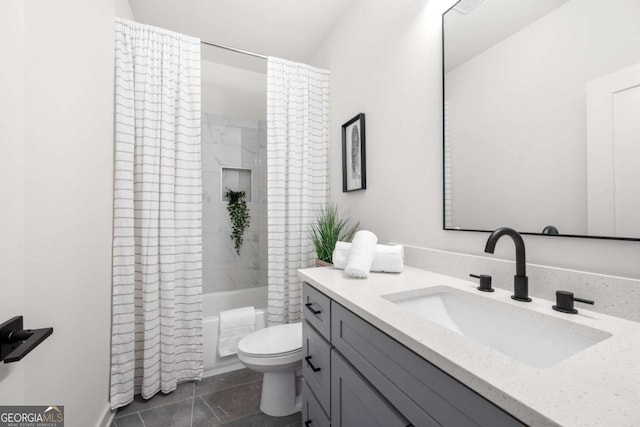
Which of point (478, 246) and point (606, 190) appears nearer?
point (606, 190)

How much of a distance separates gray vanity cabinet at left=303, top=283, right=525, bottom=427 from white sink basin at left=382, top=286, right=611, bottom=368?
0.73 ft

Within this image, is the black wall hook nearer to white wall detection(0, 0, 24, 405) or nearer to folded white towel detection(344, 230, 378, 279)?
white wall detection(0, 0, 24, 405)

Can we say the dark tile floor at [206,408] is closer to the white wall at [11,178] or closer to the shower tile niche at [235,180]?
the white wall at [11,178]

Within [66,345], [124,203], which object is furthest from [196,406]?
[124,203]

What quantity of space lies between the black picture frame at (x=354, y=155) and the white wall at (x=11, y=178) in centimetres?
156

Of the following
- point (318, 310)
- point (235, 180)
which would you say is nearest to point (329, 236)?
point (318, 310)

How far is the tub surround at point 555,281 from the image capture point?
2.31ft

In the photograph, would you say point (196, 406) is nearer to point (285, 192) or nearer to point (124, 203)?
point (124, 203)

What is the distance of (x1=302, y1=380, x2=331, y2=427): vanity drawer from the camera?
1083mm

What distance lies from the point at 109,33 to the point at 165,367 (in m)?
2.07

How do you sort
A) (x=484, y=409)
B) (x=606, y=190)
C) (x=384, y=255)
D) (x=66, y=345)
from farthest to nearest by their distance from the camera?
(x=384, y=255) → (x=66, y=345) → (x=606, y=190) → (x=484, y=409)

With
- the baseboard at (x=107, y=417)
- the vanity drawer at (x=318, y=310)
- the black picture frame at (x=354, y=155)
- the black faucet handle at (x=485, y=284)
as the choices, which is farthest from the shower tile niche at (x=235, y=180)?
the black faucet handle at (x=485, y=284)

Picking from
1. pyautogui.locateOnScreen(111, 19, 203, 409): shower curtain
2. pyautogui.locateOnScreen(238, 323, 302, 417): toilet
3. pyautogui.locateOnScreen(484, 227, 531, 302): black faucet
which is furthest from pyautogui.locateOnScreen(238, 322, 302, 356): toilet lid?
pyautogui.locateOnScreen(484, 227, 531, 302): black faucet

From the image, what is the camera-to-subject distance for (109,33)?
5.02ft
